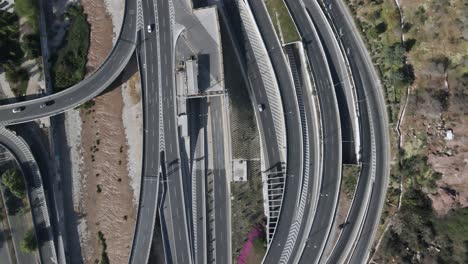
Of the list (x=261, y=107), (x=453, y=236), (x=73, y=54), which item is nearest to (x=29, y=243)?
(x=73, y=54)

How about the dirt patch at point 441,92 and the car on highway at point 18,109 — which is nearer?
the dirt patch at point 441,92

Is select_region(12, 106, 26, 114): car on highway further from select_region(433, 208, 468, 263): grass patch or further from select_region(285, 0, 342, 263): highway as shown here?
select_region(433, 208, 468, 263): grass patch

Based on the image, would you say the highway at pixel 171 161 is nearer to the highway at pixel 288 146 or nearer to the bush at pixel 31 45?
the highway at pixel 288 146

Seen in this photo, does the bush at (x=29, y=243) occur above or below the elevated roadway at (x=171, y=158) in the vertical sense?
below

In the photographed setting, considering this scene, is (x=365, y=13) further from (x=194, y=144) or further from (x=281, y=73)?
(x=194, y=144)

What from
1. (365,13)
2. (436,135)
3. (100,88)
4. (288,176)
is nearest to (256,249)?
(288,176)

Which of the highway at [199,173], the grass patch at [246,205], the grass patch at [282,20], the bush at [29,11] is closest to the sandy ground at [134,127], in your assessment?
the highway at [199,173]

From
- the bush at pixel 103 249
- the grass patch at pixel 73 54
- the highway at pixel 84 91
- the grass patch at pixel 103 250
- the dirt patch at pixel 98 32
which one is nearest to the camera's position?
the highway at pixel 84 91

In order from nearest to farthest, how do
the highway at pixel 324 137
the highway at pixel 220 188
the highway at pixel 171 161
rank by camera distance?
the highway at pixel 324 137
the highway at pixel 171 161
the highway at pixel 220 188
